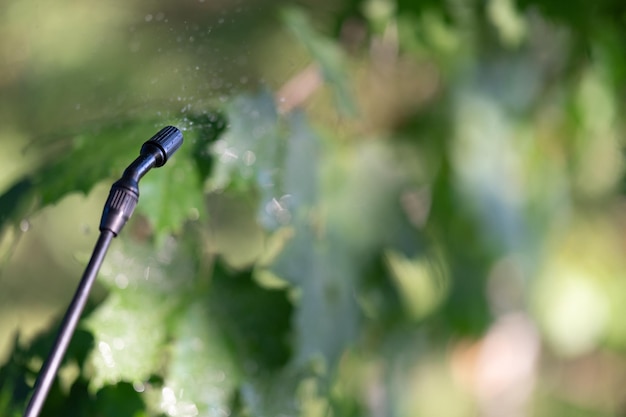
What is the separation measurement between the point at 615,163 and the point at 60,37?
2.80 ft

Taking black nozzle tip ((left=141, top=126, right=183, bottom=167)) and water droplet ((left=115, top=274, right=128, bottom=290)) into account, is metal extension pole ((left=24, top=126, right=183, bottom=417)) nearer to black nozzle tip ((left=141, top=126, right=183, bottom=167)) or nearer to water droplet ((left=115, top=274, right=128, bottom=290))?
black nozzle tip ((left=141, top=126, right=183, bottom=167))

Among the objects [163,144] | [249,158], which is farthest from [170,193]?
[163,144]

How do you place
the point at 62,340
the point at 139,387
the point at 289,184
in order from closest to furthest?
the point at 62,340, the point at 139,387, the point at 289,184

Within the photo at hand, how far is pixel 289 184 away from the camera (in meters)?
0.56

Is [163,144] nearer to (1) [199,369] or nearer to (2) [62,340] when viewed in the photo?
(2) [62,340]

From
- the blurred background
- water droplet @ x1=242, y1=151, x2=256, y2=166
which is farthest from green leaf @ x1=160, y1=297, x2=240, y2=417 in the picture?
water droplet @ x1=242, y1=151, x2=256, y2=166

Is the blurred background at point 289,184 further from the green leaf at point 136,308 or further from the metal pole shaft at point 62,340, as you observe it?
the metal pole shaft at point 62,340

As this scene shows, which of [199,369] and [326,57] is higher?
[326,57]

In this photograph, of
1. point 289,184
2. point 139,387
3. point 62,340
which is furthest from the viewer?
point 289,184

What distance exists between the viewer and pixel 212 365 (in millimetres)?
492

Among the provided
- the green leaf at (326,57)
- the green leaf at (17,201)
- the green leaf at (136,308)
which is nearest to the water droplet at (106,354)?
the green leaf at (136,308)

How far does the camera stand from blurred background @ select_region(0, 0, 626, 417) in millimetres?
478

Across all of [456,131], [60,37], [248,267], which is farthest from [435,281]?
[60,37]

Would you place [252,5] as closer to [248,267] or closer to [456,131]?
[248,267]
